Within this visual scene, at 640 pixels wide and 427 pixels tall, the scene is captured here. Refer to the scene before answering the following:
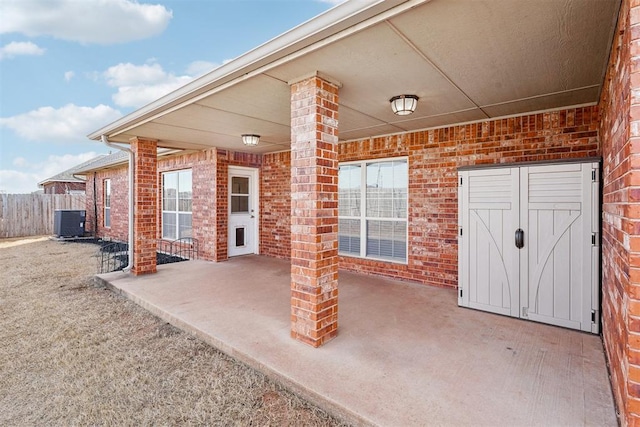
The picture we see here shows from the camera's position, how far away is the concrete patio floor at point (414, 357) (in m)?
2.03

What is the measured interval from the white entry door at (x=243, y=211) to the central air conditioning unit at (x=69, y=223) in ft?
28.2

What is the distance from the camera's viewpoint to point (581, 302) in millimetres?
3229

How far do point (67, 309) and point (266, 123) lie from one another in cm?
398

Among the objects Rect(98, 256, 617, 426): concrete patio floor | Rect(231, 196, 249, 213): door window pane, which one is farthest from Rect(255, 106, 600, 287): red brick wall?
Rect(231, 196, 249, 213): door window pane

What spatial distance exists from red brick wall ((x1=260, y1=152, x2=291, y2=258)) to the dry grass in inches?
141

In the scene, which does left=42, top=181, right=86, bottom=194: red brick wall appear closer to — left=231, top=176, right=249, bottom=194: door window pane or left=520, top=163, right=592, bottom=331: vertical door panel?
left=231, top=176, right=249, bottom=194: door window pane

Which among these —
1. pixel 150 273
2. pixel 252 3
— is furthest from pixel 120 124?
pixel 252 3

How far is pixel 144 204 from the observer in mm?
5820

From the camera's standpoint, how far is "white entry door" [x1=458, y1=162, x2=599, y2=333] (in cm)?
321

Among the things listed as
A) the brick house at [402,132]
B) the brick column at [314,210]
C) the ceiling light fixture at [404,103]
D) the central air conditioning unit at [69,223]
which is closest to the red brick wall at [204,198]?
the brick house at [402,132]

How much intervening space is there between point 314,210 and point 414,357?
1.62 meters

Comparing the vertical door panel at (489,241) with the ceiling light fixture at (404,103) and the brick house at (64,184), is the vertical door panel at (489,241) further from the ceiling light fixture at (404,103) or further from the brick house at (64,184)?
the brick house at (64,184)

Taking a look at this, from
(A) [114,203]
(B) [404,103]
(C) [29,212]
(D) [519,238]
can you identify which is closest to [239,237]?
(B) [404,103]

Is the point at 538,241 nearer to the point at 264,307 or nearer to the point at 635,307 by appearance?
the point at 635,307
